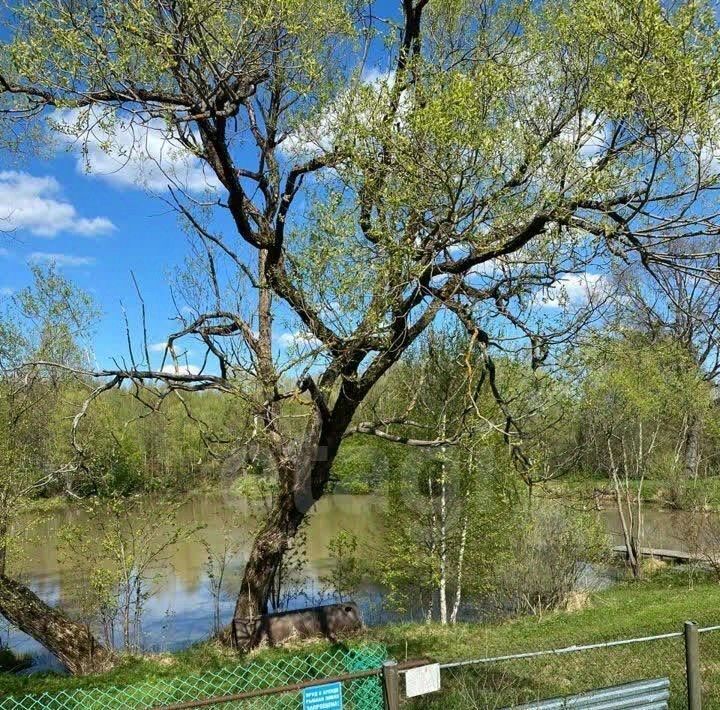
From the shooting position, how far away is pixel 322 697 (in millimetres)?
3061

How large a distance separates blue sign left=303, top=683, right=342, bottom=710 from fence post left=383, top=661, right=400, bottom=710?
0.22 metres

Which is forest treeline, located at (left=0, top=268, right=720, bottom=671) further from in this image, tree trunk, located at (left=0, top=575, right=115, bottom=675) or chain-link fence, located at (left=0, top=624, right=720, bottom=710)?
chain-link fence, located at (left=0, top=624, right=720, bottom=710)

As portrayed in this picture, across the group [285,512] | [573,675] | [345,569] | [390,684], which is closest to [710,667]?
[573,675]

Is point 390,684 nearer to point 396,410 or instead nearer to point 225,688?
point 225,688

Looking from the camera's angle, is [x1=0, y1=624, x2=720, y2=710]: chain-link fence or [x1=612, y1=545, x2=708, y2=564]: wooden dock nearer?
[x1=0, y1=624, x2=720, y2=710]: chain-link fence

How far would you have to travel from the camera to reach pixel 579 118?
210 inches

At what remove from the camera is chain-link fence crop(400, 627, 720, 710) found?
481 cm

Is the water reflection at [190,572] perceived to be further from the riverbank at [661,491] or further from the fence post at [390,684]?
the fence post at [390,684]

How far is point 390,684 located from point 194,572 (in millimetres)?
12750

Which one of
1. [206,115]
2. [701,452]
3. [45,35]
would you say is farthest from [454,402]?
[701,452]

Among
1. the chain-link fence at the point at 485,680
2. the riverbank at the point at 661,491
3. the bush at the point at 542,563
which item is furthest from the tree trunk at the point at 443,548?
the chain-link fence at the point at 485,680

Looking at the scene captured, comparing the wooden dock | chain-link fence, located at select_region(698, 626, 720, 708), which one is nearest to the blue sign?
chain-link fence, located at select_region(698, 626, 720, 708)

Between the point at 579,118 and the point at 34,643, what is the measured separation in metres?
11.2

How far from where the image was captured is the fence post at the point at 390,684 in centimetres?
304
